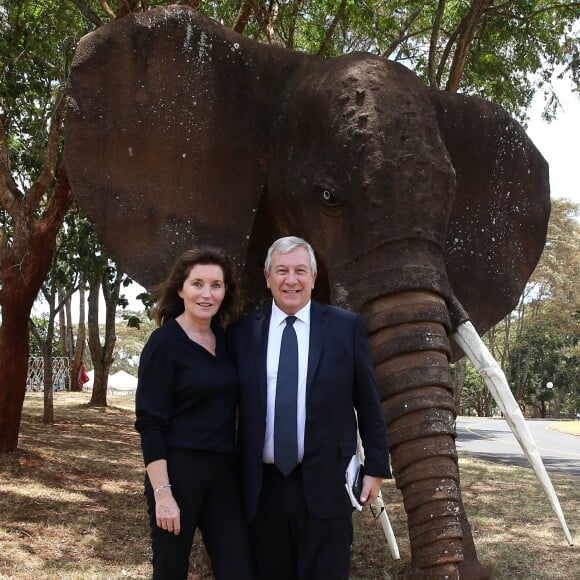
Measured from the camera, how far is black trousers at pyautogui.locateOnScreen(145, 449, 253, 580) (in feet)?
9.29

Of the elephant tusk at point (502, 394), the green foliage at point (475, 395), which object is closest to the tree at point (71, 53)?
the elephant tusk at point (502, 394)

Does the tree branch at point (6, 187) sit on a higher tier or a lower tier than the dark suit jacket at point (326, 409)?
higher

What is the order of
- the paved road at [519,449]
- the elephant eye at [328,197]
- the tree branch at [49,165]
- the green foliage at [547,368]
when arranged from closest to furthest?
the elephant eye at [328,197], the tree branch at [49,165], the paved road at [519,449], the green foliage at [547,368]

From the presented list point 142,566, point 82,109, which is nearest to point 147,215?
point 82,109

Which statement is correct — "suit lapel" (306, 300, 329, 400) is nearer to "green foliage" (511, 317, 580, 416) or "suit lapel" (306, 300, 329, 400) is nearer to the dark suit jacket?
the dark suit jacket

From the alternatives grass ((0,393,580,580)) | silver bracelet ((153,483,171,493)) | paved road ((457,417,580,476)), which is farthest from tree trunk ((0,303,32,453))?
paved road ((457,417,580,476))

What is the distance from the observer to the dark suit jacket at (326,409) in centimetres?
273

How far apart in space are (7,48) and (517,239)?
6.30 m

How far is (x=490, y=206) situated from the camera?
536cm

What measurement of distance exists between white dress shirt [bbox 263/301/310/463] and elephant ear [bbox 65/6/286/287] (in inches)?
67.6

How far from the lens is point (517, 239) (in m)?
5.47

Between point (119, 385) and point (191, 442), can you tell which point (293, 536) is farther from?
point (119, 385)

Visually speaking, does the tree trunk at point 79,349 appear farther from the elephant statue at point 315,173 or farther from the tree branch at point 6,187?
the elephant statue at point 315,173

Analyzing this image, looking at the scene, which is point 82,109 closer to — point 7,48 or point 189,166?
point 189,166
